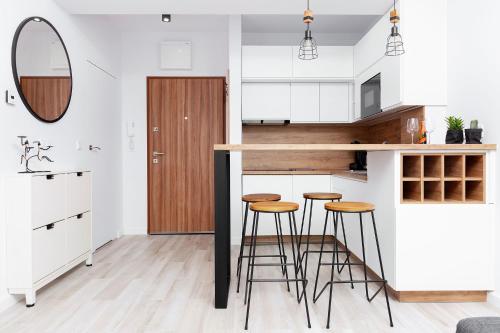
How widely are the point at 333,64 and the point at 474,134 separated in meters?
2.21

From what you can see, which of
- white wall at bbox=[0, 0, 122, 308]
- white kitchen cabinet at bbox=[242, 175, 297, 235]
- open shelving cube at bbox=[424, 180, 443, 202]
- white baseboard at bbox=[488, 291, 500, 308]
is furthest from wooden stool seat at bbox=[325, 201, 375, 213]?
white wall at bbox=[0, 0, 122, 308]

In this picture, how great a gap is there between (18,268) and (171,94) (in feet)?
9.89

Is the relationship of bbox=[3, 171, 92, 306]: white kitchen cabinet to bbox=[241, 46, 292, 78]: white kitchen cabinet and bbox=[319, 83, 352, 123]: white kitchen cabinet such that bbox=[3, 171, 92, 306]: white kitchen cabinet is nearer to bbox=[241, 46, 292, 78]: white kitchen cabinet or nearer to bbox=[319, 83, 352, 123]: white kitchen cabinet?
bbox=[241, 46, 292, 78]: white kitchen cabinet

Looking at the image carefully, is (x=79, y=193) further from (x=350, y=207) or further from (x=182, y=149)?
(x=350, y=207)

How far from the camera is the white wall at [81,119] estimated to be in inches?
101

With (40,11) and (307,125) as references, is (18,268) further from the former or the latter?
(307,125)

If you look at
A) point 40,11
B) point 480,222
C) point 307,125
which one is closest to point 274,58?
point 307,125

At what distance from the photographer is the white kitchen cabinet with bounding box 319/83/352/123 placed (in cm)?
444

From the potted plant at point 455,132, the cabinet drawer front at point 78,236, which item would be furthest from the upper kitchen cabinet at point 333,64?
the cabinet drawer front at point 78,236

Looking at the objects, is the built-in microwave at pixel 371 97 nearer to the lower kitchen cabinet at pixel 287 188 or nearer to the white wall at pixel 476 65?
the white wall at pixel 476 65

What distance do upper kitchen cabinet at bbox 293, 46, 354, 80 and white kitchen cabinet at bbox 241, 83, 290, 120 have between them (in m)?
0.37

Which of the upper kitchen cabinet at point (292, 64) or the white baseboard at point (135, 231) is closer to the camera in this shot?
the upper kitchen cabinet at point (292, 64)

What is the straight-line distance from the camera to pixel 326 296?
2602mm

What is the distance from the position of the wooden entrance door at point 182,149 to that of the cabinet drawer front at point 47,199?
2012 millimetres
